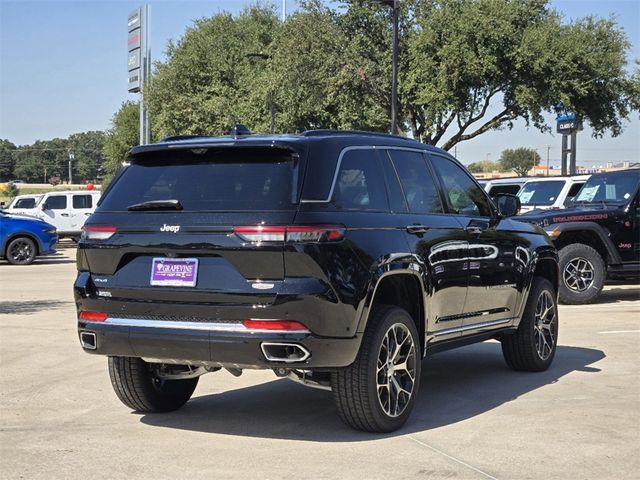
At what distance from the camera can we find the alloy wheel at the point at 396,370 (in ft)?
19.6

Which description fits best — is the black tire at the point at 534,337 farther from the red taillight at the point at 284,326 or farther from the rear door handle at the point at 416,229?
the red taillight at the point at 284,326

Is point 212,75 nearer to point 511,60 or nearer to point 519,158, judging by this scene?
point 511,60

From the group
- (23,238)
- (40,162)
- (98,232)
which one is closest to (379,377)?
(98,232)

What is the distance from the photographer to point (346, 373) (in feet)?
18.9

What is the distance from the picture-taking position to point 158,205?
5.86 m

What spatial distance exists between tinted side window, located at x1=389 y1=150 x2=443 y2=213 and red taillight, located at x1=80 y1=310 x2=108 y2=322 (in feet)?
7.43

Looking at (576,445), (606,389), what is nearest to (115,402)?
(576,445)

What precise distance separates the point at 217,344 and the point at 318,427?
1208 millimetres

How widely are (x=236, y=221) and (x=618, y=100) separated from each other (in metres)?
33.3

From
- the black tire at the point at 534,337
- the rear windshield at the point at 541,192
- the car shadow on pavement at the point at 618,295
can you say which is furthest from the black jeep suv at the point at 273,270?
the rear windshield at the point at 541,192

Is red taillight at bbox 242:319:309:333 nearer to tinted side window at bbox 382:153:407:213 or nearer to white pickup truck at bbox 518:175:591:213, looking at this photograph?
tinted side window at bbox 382:153:407:213

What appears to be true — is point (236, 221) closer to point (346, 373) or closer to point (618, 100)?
point (346, 373)

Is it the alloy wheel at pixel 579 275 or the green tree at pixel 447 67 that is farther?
the green tree at pixel 447 67

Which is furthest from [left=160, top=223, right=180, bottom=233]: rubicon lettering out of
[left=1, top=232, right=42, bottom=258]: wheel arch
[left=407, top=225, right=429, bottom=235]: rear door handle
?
[left=1, top=232, right=42, bottom=258]: wheel arch
